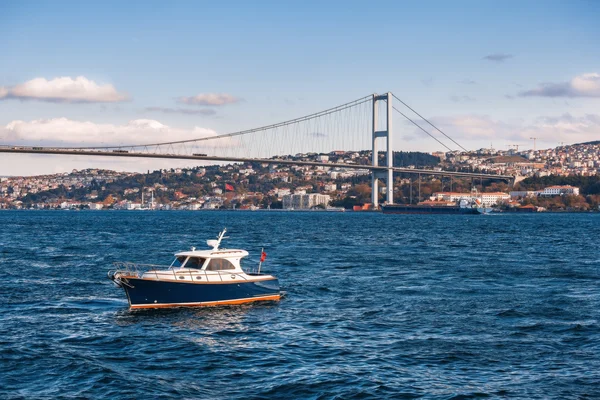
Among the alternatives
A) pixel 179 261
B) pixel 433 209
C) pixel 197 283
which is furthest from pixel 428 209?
pixel 197 283

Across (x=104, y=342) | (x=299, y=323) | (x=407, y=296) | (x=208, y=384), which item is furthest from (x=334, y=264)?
(x=208, y=384)

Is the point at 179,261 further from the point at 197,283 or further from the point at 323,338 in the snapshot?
the point at 323,338

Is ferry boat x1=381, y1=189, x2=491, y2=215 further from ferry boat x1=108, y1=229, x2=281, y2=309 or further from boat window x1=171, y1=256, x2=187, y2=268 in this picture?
boat window x1=171, y1=256, x2=187, y2=268

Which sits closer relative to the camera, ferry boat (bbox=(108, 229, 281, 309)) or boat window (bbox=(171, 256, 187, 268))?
ferry boat (bbox=(108, 229, 281, 309))

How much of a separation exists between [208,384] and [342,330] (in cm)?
626

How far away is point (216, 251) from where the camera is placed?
1054 inches

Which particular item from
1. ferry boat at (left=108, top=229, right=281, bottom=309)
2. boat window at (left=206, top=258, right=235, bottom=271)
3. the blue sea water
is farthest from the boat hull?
boat window at (left=206, top=258, right=235, bottom=271)

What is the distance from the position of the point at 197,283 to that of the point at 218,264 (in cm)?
124

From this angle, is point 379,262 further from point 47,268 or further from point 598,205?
point 598,205

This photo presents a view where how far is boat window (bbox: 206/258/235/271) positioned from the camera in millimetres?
26344

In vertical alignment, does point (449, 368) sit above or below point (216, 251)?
below

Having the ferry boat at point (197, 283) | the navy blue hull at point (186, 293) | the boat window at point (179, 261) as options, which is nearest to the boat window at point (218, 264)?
the ferry boat at point (197, 283)

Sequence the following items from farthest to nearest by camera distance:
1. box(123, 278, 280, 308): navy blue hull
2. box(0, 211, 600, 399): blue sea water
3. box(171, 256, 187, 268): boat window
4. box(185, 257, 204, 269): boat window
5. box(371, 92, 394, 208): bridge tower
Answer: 1. box(371, 92, 394, 208): bridge tower
2. box(171, 256, 187, 268): boat window
3. box(185, 257, 204, 269): boat window
4. box(123, 278, 280, 308): navy blue hull
5. box(0, 211, 600, 399): blue sea water

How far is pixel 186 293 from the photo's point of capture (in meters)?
25.4
